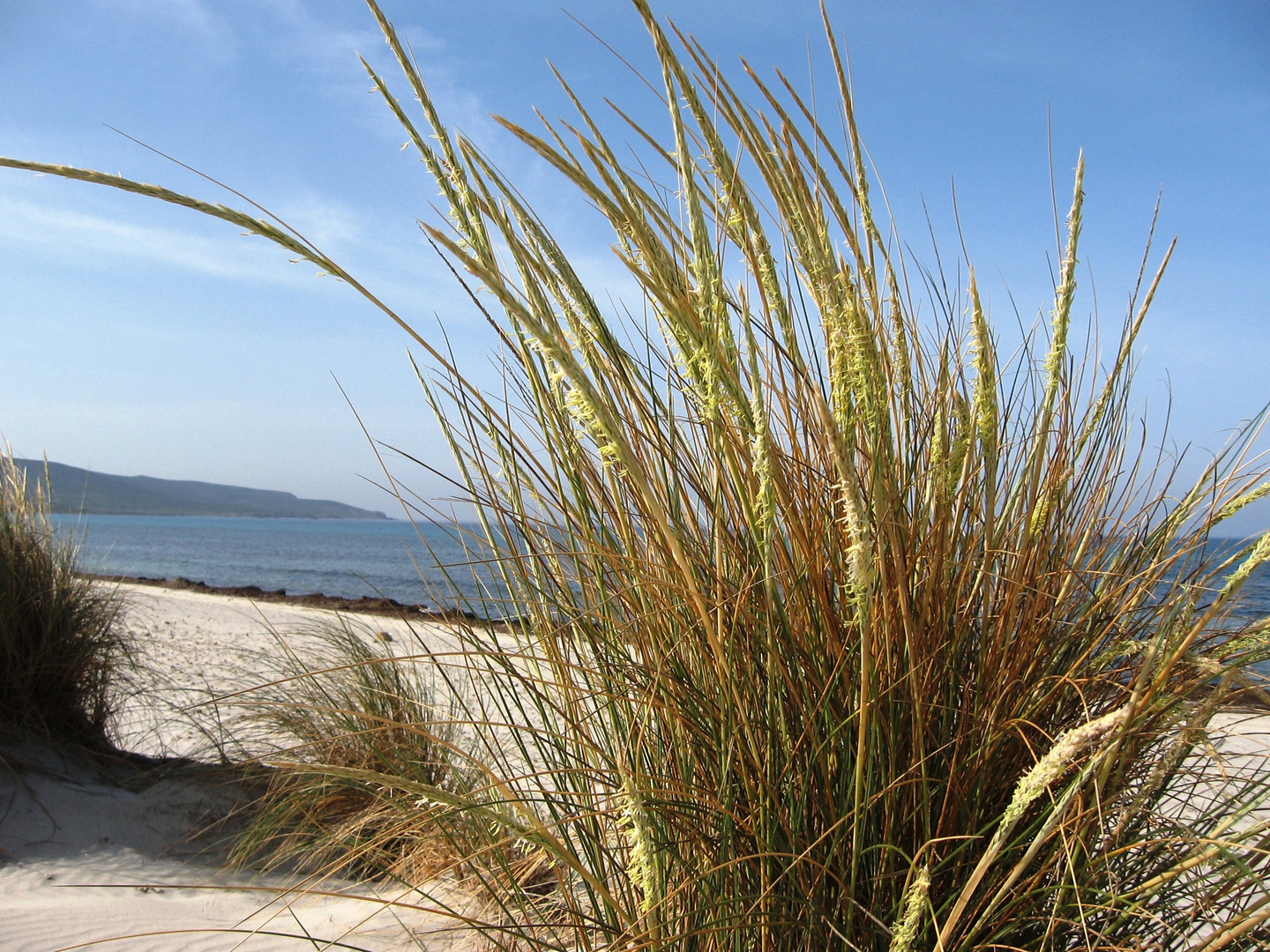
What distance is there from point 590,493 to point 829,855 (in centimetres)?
68

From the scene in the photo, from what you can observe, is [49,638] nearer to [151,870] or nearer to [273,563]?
[151,870]

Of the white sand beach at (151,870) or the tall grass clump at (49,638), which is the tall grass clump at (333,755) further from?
the tall grass clump at (49,638)

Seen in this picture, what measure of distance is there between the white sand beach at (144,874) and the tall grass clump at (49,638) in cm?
23

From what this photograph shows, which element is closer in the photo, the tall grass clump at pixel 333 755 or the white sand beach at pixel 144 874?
the white sand beach at pixel 144 874

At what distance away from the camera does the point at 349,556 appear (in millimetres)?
44594

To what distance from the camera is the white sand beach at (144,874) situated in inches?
107

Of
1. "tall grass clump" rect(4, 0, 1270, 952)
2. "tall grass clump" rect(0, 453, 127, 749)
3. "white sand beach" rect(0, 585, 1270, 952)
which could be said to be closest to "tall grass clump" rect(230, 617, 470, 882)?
"white sand beach" rect(0, 585, 1270, 952)

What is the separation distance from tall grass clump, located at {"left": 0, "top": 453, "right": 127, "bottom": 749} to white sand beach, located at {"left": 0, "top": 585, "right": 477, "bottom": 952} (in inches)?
9.0

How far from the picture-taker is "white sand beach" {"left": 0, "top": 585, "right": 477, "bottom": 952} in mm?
2721

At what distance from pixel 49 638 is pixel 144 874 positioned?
167 cm

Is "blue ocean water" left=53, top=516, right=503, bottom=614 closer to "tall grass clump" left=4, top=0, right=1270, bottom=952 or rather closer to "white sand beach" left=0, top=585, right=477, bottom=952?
"white sand beach" left=0, top=585, right=477, bottom=952

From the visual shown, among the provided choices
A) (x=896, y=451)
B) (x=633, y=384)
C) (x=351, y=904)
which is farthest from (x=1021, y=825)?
(x=351, y=904)

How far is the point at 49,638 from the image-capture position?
450cm

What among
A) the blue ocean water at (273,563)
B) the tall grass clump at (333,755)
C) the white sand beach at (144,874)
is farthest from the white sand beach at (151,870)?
the blue ocean water at (273,563)
